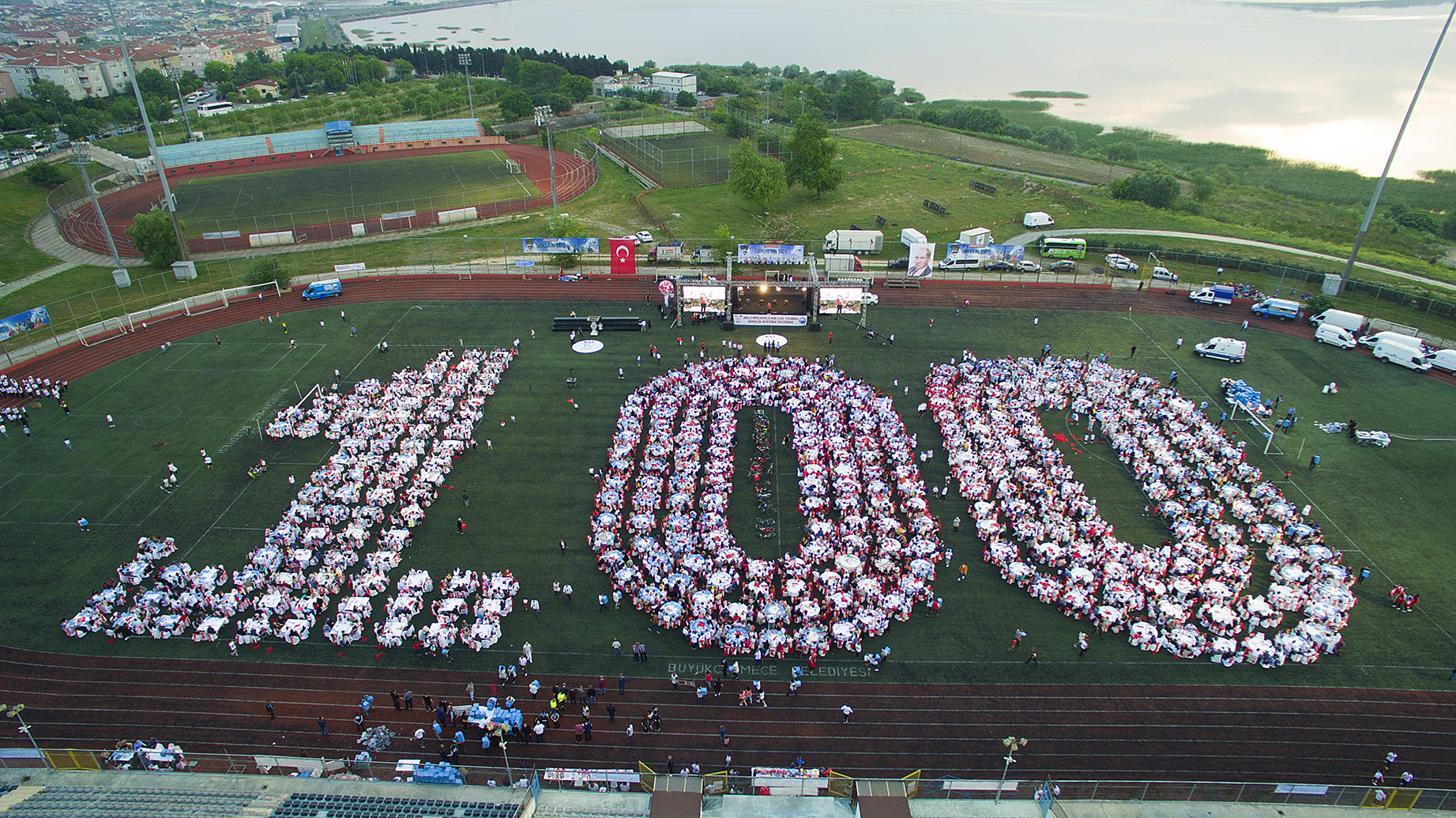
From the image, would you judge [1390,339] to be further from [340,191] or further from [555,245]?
[340,191]

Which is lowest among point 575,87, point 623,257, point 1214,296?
point 1214,296

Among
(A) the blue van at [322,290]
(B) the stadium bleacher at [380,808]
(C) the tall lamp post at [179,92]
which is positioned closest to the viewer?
(B) the stadium bleacher at [380,808]

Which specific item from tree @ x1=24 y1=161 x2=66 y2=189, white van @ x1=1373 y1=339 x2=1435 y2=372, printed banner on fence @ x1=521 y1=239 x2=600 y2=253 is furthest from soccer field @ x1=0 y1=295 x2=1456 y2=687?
tree @ x1=24 y1=161 x2=66 y2=189

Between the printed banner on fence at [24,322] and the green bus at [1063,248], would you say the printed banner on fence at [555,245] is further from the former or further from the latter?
the green bus at [1063,248]

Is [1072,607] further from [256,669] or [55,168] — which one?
[55,168]

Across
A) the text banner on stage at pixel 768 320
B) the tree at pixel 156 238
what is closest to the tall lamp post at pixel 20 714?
the text banner on stage at pixel 768 320

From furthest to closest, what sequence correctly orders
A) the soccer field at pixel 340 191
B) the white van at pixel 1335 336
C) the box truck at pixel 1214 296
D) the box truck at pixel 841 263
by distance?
1. the soccer field at pixel 340 191
2. the box truck at pixel 841 263
3. the box truck at pixel 1214 296
4. the white van at pixel 1335 336

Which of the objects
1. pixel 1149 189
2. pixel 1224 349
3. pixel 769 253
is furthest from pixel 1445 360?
pixel 769 253
